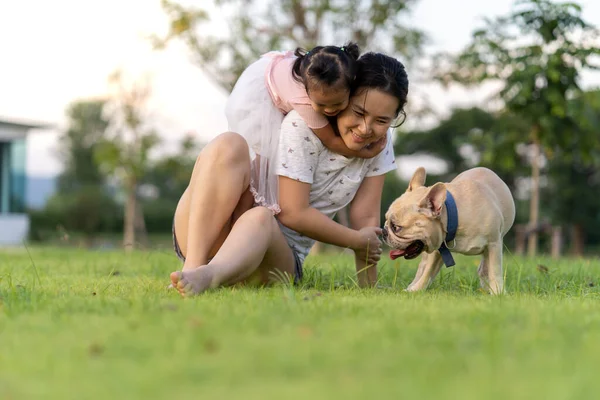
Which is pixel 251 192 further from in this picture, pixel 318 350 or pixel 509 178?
pixel 509 178

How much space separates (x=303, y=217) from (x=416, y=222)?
0.62m

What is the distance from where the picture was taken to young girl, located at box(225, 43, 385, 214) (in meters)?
3.74

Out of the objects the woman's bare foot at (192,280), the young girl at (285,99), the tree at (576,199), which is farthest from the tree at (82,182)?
the woman's bare foot at (192,280)

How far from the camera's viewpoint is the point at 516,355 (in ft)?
6.86

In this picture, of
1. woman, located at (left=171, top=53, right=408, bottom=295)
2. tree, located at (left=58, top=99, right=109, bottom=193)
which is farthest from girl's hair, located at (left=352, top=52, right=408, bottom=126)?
tree, located at (left=58, top=99, right=109, bottom=193)

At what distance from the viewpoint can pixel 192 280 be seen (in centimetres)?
345

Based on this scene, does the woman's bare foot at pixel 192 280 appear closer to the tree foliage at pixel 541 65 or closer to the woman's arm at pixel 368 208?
the woman's arm at pixel 368 208

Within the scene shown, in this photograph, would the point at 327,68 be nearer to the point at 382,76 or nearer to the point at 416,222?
the point at 382,76

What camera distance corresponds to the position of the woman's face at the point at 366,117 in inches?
150

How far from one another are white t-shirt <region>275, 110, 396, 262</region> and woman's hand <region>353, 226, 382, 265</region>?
274 mm

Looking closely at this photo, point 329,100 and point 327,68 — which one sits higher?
point 327,68

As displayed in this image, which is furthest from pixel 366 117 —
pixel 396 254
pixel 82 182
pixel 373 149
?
pixel 82 182

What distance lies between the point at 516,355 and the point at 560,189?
23684 millimetres

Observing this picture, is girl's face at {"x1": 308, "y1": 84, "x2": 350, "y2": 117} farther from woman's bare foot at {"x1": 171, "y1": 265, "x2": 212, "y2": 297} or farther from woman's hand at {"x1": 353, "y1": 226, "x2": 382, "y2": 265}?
woman's bare foot at {"x1": 171, "y1": 265, "x2": 212, "y2": 297}
